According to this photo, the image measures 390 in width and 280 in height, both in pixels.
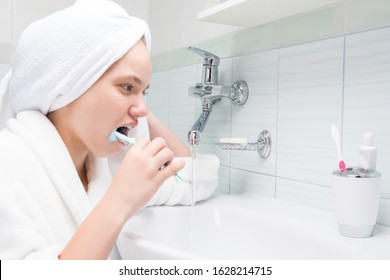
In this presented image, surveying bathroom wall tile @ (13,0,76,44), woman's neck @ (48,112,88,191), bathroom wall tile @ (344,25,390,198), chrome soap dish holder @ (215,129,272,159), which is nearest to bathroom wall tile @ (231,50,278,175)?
chrome soap dish holder @ (215,129,272,159)

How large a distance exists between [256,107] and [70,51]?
53cm

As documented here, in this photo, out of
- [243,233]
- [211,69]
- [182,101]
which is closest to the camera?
[243,233]

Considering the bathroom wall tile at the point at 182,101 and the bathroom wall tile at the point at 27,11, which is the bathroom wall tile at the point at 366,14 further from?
the bathroom wall tile at the point at 27,11

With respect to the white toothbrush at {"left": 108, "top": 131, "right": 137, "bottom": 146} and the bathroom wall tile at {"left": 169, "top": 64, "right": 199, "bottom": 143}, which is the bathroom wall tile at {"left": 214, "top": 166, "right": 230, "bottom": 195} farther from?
the white toothbrush at {"left": 108, "top": 131, "right": 137, "bottom": 146}

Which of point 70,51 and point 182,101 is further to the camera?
point 182,101

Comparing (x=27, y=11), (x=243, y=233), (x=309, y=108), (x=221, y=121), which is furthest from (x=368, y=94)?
(x=27, y=11)

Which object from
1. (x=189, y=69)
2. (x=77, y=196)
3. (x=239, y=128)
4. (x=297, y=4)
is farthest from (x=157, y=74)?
(x=77, y=196)

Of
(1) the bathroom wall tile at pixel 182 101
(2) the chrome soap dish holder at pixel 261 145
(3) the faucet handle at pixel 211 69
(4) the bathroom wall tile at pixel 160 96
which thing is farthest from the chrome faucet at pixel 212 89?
(4) the bathroom wall tile at pixel 160 96

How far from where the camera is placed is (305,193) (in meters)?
0.96

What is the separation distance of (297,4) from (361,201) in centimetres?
47

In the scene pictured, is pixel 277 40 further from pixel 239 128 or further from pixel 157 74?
pixel 157 74

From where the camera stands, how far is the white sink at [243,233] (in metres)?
0.69

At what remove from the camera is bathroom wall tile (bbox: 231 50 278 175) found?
3.43 ft

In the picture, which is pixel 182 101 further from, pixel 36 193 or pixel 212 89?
pixel 36 193
